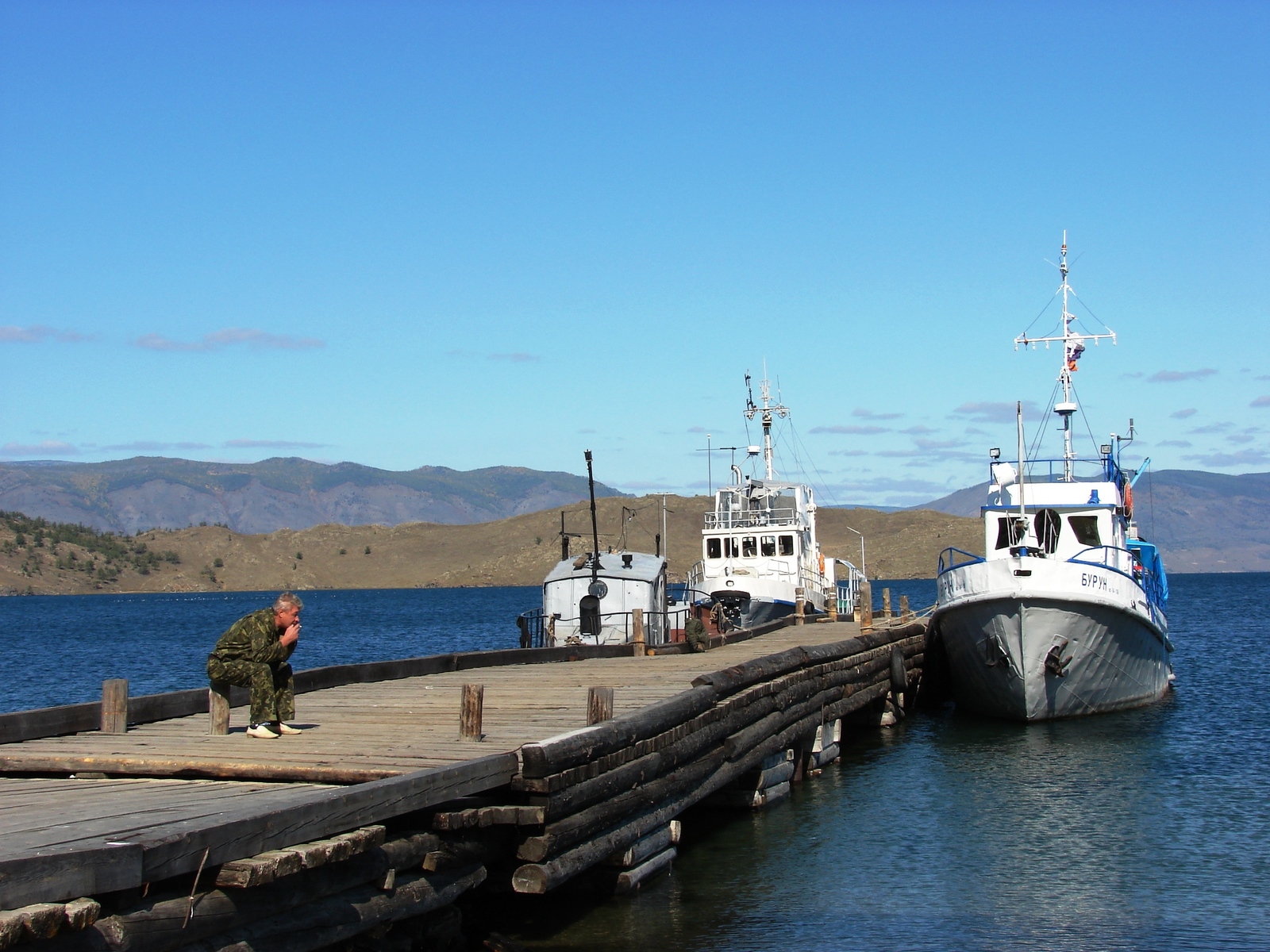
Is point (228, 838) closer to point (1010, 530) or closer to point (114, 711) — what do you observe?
point (114, 711)

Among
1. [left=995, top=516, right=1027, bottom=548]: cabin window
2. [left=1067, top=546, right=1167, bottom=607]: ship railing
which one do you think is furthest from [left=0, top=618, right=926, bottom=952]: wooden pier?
[left=1067, top=546, right=1167, bottom=607]: ship railing

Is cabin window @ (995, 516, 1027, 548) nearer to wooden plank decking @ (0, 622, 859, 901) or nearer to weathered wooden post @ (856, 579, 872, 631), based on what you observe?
weathered wooden post @ (856, 579, 872, 631)

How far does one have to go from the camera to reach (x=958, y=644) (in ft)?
95.5

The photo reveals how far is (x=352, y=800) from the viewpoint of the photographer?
8805 mm

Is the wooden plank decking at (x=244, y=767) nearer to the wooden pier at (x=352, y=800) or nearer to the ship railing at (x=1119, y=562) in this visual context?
the wooden pier at (x=352, y=800)

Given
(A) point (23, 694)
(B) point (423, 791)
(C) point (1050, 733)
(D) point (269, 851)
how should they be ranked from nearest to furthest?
(D) point (269, 851) < (B) point (423, 791) < (C) point (1050, 733) < (A) point (23, 694)

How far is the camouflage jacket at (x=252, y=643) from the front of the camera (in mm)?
12422

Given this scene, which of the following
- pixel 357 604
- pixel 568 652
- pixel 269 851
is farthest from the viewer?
pixel 357 604

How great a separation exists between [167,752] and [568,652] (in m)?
13.6

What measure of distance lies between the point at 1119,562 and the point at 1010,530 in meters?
2.47

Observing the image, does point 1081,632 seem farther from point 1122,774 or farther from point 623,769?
point 623,769

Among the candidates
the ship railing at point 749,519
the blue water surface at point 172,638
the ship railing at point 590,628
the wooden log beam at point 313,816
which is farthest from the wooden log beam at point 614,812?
the ship railing at point 749,519

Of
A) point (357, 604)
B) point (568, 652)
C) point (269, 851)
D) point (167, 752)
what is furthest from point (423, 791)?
point (357, 604)

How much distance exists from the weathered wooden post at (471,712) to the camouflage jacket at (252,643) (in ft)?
5.89
